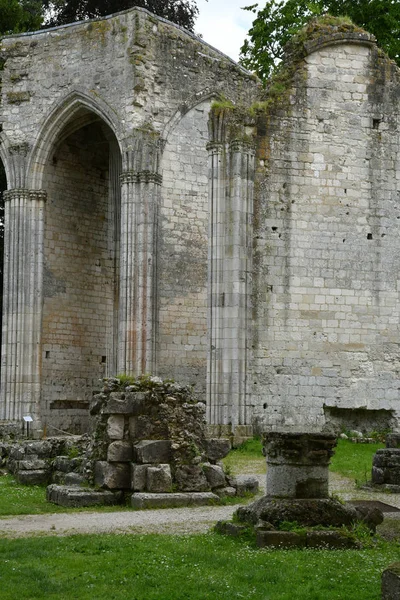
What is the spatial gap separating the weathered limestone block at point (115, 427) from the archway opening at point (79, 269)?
13878 mm

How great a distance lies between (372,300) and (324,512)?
12.0 metres

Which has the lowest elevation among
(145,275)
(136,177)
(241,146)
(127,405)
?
(127,405)

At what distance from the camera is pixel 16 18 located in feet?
106

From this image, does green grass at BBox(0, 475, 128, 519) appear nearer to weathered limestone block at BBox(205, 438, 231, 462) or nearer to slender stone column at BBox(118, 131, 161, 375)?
weathered limestone block at BBox(205, 438, 231, 462)

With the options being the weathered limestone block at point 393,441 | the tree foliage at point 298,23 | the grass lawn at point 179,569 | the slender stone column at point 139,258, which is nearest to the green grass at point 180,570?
the grass lawn at point 179,569

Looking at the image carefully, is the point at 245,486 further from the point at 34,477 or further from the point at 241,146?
the point at 241,146

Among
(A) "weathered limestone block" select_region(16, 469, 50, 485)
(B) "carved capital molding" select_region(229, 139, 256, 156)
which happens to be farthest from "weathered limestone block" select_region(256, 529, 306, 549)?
(B) "carved capital molding" select_region(229, 139, 256, 156)

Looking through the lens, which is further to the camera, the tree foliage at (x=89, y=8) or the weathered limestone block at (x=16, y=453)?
the tree foliage at (x=89, y=8)

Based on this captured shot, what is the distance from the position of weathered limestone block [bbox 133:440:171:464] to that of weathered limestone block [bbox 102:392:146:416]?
1.37 feet

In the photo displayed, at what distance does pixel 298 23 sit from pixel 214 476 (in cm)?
2105

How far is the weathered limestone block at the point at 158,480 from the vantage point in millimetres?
12159

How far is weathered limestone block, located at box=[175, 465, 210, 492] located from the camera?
12461 mm

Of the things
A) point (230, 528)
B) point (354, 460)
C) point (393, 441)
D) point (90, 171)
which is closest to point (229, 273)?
point (354, 460)

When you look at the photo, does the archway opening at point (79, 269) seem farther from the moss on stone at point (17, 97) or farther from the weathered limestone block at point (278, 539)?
the weathered limestone block at point (278, 539)
